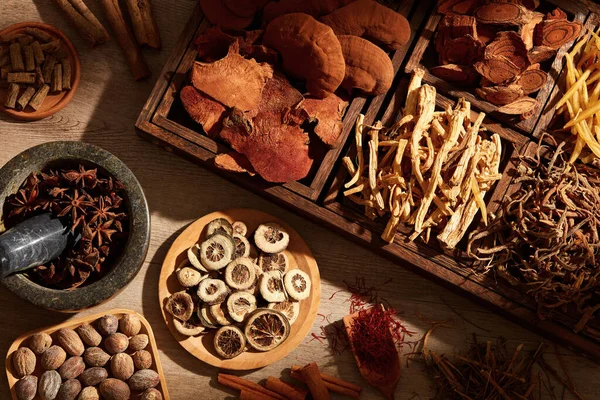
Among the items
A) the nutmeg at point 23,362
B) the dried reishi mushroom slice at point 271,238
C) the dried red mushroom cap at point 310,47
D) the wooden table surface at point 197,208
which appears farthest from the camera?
the wooden table surface at point 197,208

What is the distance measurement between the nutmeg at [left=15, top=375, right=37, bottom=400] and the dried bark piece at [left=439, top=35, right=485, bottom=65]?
2.07m

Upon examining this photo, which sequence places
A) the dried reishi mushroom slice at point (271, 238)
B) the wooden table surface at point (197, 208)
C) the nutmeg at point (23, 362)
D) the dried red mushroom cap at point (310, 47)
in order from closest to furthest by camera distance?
the dried red mushroom cap at point (310, 47), the nutmeg at point (23, 362), the dried reishi mushroom slice at point (271, 238), the wooden table surface at point (197, 208)

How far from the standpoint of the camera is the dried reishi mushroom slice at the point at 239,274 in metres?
2.58

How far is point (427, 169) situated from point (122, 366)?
1460mm

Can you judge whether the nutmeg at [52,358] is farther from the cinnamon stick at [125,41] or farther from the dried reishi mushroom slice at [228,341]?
the cinnamon stick at [125,41]

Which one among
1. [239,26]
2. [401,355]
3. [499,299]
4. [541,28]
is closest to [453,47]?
[541,28]

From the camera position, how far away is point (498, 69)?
7.69 feet

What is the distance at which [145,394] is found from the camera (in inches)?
99.7

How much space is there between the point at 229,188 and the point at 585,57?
155 cm

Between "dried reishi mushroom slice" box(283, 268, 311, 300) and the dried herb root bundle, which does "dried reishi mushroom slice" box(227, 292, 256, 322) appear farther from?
the dried herb root bundle

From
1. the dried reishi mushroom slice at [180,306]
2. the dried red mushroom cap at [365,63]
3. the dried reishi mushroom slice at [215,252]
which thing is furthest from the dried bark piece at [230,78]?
the dried reishi mushroom slice at [180,306]

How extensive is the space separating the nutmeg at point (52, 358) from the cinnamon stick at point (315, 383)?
100cm

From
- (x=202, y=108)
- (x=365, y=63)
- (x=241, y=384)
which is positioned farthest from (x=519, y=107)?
(x=241, y=384)

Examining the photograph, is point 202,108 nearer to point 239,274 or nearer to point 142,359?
point 239,274
